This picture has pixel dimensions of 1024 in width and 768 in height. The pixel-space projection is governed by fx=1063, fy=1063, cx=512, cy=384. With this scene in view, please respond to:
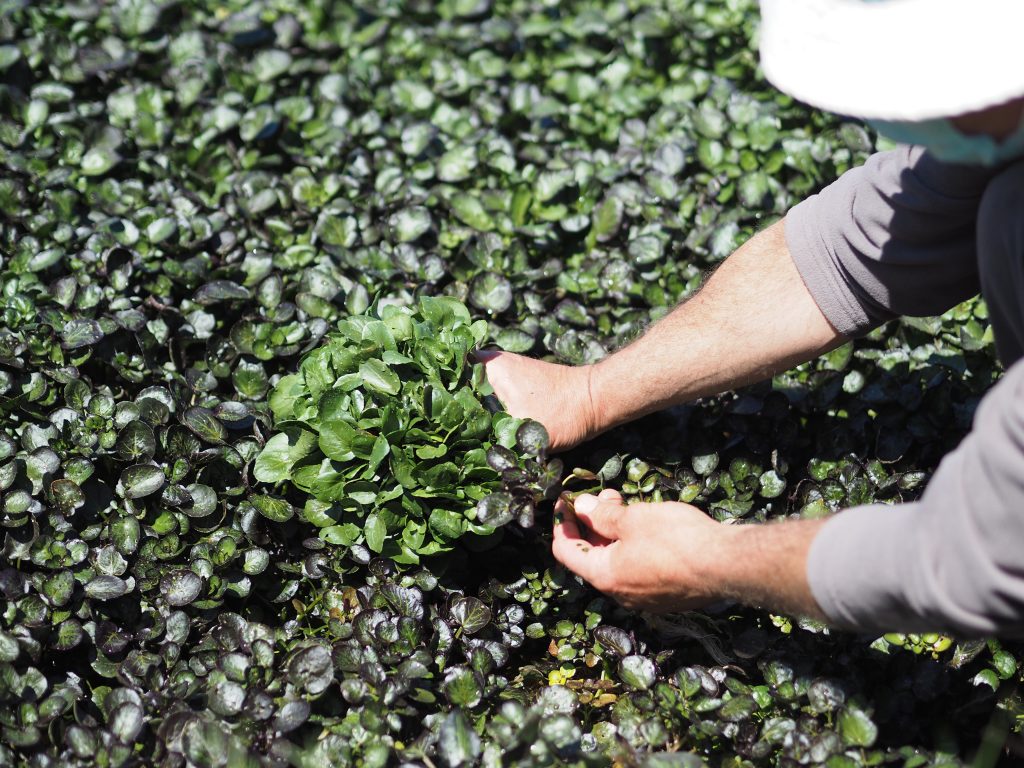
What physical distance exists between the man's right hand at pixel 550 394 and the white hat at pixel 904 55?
2.77ft

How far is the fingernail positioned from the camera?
1962 millimetres

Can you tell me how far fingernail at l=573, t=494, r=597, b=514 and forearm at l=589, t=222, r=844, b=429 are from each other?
0.64 ft

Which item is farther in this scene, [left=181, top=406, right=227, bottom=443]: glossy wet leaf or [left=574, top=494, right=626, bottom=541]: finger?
[left=181, top=406, right=227, bottom=443]: glossy wet leaf

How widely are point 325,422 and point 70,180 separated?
131 centimetres

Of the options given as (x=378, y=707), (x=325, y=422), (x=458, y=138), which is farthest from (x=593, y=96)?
(x=378, y=707)

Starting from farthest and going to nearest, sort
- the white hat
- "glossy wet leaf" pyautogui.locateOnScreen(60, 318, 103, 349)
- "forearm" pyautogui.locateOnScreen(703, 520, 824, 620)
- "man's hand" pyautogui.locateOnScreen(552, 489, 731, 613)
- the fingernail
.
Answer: "glossy wet leaf" pyautogui.locateOnScreen(60, 318, 103, 349), the fingernail, "man's hand" pyautogui.locateOnScreen(552, 489, 731, 613), "forearm" pyautogui.locateOnScreen(703, 520, 824, 620), the white hat

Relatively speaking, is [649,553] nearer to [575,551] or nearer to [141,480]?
[575,551]

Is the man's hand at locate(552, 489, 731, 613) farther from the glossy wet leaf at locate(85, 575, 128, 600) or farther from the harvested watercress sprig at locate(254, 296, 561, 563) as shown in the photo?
the glossy wet leaf at locate(85, 575, 128, 600)

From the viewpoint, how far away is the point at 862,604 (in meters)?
1.44

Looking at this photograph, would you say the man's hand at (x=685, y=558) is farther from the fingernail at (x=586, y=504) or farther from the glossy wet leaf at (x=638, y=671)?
the glossy wet leaf at (x=638, y=671)

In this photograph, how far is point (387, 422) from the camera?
1.86m

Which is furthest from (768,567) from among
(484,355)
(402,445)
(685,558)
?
(484,355)

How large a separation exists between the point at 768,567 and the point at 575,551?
430 millimetres

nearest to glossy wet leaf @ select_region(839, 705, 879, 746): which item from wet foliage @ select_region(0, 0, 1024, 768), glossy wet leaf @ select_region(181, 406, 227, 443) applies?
wet foliage @ select_region(0, 0, 1024, 768)
